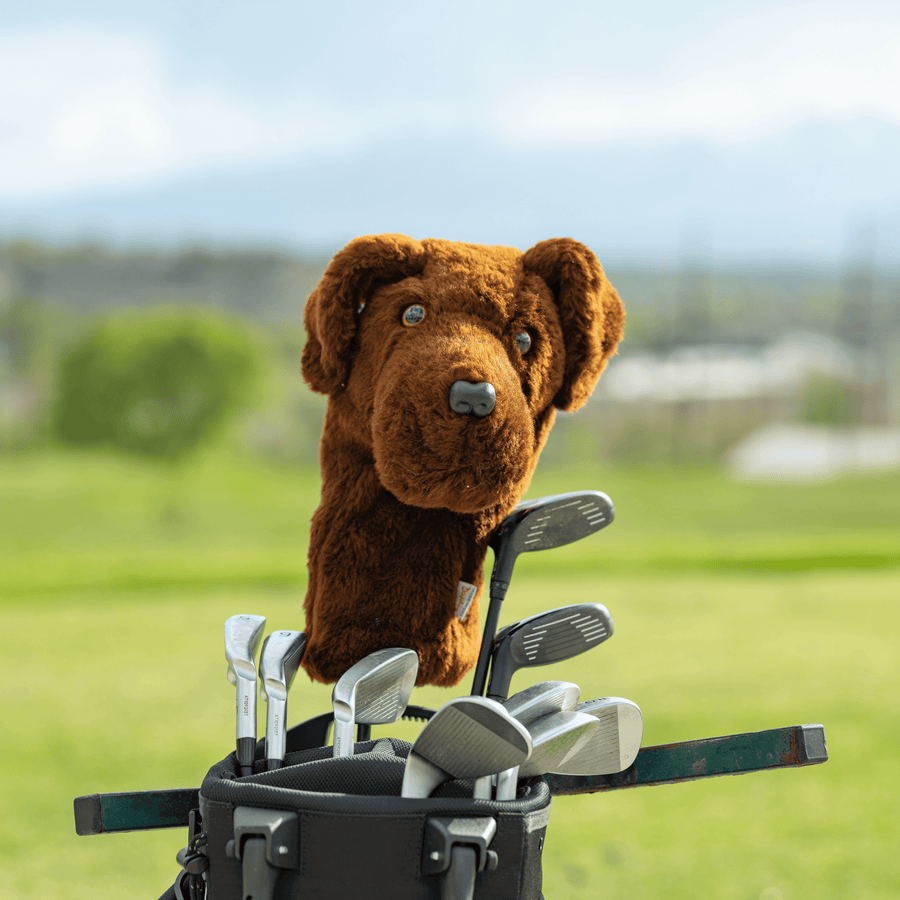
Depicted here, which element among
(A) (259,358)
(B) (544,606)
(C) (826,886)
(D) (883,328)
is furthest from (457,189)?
(C) (826,886)

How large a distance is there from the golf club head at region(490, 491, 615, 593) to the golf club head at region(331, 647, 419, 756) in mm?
125

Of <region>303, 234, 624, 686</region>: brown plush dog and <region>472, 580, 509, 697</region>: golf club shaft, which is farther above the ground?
<region>303, 234, 624, 686</region>: brown plush dog

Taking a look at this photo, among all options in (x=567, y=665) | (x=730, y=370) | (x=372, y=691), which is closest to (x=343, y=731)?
(x=372, y=691)

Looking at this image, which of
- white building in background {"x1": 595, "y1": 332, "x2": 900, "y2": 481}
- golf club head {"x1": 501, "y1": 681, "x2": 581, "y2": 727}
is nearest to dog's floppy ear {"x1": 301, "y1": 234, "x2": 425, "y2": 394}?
golf club head {"x1": 501, "y1": 681, "x2": 581, "y2": 727}

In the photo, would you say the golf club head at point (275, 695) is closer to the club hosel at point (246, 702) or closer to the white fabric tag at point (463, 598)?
the club hosel at point (246, 702)

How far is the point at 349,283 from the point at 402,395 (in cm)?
13

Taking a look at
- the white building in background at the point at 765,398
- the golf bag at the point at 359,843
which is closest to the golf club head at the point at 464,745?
the golf bag at the point at 359,843

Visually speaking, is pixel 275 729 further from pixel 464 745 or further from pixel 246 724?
pixel 464 745

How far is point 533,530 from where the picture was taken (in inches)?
30.8

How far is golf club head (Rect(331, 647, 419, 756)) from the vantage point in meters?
0.67

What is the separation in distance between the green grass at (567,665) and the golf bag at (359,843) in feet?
2.73

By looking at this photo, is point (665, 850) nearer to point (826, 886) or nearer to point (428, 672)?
point (826, 886)

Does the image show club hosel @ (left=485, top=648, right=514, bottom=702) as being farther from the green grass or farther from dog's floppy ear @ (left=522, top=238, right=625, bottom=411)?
the green grass

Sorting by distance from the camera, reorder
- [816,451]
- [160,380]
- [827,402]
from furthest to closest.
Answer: [827,402] < [816,451] < [160,380]
